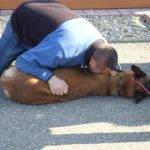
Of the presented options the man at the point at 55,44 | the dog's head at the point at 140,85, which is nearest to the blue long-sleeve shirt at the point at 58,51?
the man at the point at 55,44

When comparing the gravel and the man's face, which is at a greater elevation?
the man's face

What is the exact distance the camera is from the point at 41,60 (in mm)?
4930

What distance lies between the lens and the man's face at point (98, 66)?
489 centimetres

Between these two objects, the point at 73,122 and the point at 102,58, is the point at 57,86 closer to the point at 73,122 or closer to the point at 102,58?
the point at 73,122

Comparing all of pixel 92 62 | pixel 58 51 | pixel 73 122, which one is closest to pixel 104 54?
pixel 92 62

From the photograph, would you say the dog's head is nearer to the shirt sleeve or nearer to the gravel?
the shirt sleeve

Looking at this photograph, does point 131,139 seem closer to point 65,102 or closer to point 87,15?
point 65,102

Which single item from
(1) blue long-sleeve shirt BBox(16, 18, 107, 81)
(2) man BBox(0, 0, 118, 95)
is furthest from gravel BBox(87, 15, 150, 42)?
(1) blue long-sleeve shirt BBox(16, 18, 107, 81)

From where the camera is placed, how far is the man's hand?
497cm

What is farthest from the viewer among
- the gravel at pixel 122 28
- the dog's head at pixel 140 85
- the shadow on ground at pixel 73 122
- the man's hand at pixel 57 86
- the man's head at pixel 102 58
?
the gravel at pixel 122 28

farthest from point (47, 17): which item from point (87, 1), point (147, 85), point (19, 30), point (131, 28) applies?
point (87, 1)

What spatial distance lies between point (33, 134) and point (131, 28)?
3550 millimetres

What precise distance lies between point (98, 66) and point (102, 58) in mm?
128

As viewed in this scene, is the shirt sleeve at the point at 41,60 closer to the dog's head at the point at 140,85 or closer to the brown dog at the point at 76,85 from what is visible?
the brown dog at the point at 76,85
